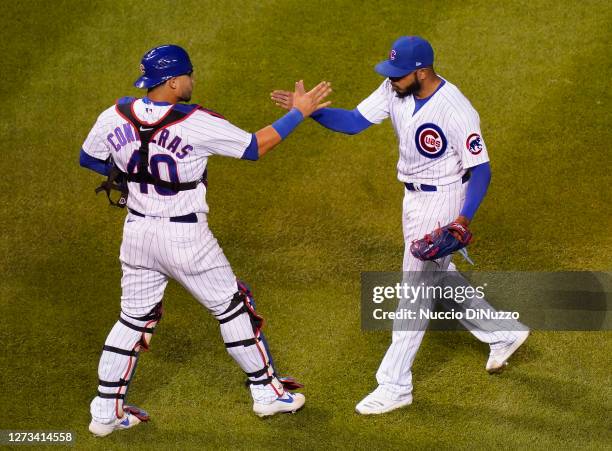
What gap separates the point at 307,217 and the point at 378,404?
2.32m

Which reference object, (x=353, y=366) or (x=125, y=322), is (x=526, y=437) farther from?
(x=125, y=322)

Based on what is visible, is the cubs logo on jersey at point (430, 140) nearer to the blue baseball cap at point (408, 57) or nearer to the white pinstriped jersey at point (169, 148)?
the blue baseball cap at point (408, 57)

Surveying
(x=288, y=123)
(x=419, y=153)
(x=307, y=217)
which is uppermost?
(x=288, y=123)

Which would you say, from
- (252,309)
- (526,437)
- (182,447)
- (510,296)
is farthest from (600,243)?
(182,447)

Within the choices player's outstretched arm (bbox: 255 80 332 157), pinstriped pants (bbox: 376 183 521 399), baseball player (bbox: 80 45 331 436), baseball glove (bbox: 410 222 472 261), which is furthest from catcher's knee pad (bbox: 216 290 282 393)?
baseball glove (bbox: 410 222 472 261)

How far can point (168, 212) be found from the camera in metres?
6.55

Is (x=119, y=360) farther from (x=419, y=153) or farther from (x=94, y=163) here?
(x=419, y=153)

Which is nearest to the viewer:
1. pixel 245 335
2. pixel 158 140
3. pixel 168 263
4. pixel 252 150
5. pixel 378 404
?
pixel 158 140

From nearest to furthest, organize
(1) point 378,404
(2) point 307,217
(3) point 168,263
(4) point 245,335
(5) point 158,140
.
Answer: (5) point 158,140
(3) point 168,263
(4) point 245,335
(1) point 378,404
(2) point 307,217

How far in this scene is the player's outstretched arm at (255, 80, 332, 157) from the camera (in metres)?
6.56

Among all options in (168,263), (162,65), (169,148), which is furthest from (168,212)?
(162,65)

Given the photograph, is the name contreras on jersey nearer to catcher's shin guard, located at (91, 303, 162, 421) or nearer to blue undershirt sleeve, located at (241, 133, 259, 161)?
blue undershirt sleeve, located at (241, 133, 259, 161)

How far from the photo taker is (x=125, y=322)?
22.4ft

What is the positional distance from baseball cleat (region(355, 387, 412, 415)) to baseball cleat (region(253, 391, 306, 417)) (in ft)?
1.38
